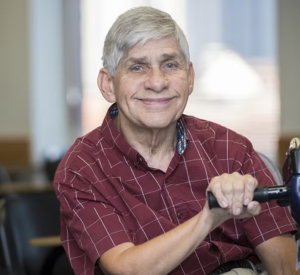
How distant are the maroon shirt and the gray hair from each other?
0.86ft

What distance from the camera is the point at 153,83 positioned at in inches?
86.9

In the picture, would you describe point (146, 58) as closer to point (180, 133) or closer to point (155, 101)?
point (155, 101)

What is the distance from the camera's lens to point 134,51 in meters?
2.22

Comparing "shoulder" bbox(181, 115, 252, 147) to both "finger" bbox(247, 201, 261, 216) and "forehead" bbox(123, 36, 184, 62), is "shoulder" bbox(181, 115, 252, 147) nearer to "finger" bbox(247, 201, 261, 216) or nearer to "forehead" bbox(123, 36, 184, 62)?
"forehead" bbox(123, 36, 184, 62)

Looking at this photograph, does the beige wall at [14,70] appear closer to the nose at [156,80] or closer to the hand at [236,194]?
the nose at [156,80]

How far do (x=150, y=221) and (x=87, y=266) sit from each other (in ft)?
0.73

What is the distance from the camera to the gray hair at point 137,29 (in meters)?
2.19

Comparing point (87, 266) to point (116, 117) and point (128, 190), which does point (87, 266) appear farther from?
point (116, 117)

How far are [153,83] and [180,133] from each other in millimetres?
250

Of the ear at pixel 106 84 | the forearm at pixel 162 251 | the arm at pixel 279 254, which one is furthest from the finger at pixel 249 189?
the ear at pixel 106 84

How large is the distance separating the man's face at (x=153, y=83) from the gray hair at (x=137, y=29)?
2 centimetres

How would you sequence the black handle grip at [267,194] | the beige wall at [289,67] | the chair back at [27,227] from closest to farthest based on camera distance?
the black handle grip at [267,194]
the chair back at [27,227]
the beige wall at [289,67]

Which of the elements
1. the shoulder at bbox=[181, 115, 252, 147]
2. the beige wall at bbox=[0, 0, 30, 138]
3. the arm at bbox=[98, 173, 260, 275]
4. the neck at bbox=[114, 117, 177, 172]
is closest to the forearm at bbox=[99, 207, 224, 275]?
the arm at bbox=[98, 173, 260, 275]

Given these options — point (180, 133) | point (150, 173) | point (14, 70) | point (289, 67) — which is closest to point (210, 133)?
point (180, 133)
